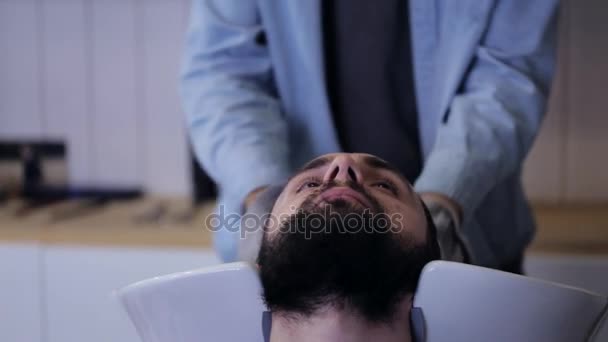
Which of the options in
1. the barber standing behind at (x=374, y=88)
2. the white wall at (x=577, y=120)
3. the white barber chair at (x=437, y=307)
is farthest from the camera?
the white wall at (x=577, y=120)

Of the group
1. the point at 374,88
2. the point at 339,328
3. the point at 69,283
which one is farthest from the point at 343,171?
the point at 69,283

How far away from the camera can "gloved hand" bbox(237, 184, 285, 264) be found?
1.78 feet

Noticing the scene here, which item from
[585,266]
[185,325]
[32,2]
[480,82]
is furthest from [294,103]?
Result: [32,2]

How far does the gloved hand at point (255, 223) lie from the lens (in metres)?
0.54

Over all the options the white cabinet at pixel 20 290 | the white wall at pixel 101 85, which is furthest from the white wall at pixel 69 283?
the white wall at pixel 101 85

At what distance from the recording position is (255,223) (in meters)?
0.58

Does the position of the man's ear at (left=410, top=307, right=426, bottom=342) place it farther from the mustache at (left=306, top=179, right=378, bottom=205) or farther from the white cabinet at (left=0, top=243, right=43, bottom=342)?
the white cabinet at (left=0, top=243, right=43, bottom=342)

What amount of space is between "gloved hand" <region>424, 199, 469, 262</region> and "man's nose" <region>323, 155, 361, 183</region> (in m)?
0.09

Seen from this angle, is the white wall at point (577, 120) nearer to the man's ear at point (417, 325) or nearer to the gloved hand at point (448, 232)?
the gloved hand at point (448, 232)

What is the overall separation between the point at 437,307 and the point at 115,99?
125 centimetres

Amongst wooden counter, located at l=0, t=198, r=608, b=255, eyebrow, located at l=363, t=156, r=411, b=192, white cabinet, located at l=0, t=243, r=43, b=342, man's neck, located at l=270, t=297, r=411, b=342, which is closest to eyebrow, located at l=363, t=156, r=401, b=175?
eyebrow, located at l=363, t=156, r=411, b=192

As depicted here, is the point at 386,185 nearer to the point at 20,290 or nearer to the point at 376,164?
the point at 376,164

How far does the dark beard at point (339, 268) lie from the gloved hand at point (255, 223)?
0.17 feet

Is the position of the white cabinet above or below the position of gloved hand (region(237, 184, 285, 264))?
below
